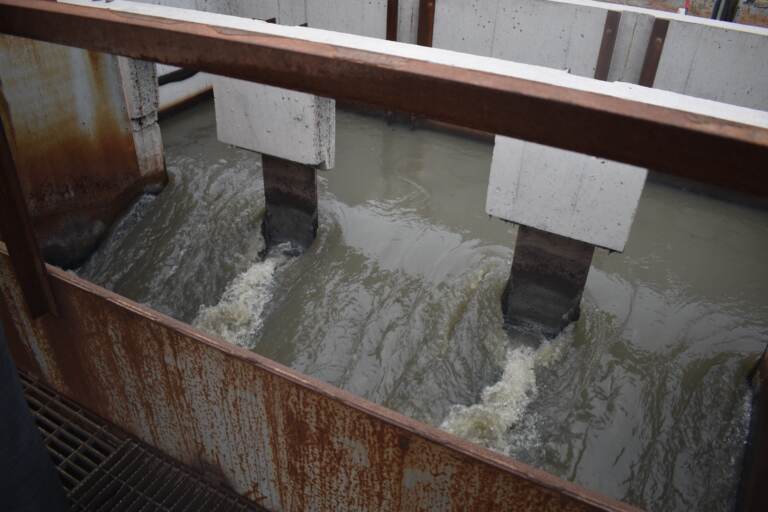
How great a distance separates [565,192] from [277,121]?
2.54 meters

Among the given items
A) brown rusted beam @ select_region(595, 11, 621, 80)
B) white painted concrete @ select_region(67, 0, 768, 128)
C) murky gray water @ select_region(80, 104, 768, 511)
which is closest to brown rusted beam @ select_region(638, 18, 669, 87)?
brown rusted beam @ select_region(595, 11, 621, 80)

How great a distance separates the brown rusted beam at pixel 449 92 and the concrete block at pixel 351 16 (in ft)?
18.3

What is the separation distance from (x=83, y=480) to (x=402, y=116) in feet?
19.8

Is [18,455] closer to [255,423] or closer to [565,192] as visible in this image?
[255,423]

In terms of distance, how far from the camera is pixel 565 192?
4.28 metres

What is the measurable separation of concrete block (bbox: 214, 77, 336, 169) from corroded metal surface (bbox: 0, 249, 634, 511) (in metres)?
Result: 2.71

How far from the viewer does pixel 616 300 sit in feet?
17.3

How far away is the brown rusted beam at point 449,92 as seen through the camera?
1.42m

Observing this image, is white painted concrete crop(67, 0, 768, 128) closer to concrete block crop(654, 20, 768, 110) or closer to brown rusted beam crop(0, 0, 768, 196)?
brown rusted beam crop(0, 0, 768, 196)

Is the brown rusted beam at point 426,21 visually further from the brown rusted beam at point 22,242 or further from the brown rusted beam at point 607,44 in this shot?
the brown rusted beam at point 22,242

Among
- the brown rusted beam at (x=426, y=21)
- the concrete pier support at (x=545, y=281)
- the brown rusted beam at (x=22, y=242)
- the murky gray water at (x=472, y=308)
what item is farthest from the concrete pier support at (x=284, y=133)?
the brown rusted beam at (x=22, y=242)

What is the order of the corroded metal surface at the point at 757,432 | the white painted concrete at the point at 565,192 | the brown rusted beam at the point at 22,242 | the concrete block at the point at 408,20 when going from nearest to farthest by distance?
the brown rusted beam at the point at 22,242
the corroded metal surface at the point at 757,432
the white painted concrete at the point at 565,192
the concrete block at the point at 408,20

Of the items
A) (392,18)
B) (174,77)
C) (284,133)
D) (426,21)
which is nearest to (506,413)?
(284,133)

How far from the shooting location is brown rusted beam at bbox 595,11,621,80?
20.7ft
